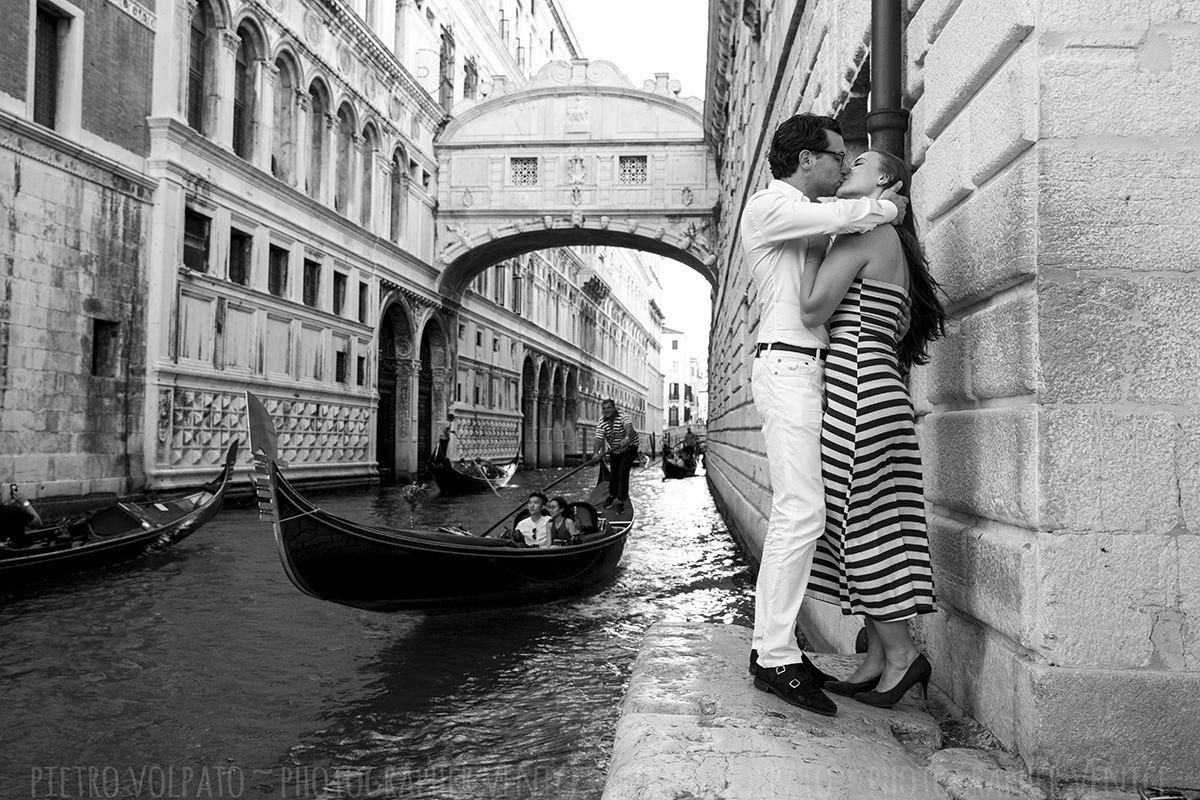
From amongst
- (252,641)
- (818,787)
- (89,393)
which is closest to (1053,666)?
(818,787)

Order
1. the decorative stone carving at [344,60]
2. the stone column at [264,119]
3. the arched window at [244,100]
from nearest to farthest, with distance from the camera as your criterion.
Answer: the arched window at [244,100], the stone column at [264,119], the decorative stone carving at [344,60]

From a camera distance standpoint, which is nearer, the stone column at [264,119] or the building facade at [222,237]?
the building facade at [222,237]

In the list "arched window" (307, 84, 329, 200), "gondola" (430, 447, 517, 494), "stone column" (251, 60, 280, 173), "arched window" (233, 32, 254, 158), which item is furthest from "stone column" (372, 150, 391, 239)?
"gondola" (430, 447, 517, 494)

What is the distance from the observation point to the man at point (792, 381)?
1.94 metres

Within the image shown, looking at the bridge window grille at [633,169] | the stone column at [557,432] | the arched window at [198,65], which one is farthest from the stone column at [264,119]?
the stone column at [557,432]

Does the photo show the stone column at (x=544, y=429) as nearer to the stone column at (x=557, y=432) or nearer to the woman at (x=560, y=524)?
the stone column at (x=557, y=432)

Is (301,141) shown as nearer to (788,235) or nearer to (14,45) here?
(14,45)

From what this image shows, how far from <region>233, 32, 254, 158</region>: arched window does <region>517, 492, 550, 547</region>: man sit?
8086mm

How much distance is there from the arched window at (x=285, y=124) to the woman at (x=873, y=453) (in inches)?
484

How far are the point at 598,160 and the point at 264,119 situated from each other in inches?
268

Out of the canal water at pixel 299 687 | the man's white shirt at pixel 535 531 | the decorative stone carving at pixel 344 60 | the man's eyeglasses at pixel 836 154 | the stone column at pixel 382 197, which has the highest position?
the decorative stone carving at pixel 344 60

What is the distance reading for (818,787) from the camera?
1.57 meters

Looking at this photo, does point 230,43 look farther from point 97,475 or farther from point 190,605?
point 190,605

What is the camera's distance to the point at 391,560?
4852mm
